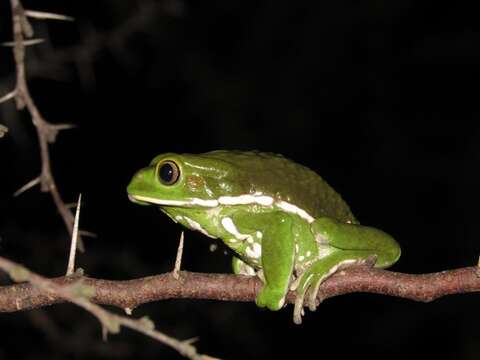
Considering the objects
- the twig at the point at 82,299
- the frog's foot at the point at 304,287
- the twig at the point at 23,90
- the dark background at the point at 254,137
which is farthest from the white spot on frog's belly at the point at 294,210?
the dark background at the point at 254,137

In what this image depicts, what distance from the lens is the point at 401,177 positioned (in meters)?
11.4

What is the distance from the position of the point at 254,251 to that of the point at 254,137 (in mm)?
7284

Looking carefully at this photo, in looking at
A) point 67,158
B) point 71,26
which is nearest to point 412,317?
point 67,158

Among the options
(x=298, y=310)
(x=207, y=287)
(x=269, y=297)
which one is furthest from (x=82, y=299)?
(x=298, y=310)

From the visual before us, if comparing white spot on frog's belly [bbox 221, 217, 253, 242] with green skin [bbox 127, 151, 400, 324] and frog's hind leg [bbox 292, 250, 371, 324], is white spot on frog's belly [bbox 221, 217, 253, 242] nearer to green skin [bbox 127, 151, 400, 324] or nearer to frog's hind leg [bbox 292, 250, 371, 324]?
green skin [bbox 127, 151, 400, 324]

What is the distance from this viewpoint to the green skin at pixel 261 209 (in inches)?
137

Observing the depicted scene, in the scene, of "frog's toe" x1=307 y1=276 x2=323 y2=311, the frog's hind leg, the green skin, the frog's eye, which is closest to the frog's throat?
the green skin

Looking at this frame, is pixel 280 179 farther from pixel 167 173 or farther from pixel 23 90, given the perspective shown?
pixel 23 90

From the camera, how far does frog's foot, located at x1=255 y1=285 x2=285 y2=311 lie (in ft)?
10.7

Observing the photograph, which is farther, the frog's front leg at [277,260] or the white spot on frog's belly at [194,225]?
the white spot on frog's belly at [194,225]

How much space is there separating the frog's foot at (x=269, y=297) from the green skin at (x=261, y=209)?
0.34ft

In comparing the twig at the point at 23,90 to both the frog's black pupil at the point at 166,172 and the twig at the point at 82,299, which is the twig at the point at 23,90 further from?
the twig at the point at 82,299

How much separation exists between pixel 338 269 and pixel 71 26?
6173 millimetres

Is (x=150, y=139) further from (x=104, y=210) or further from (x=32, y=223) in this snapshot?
(x=32, y=223)
